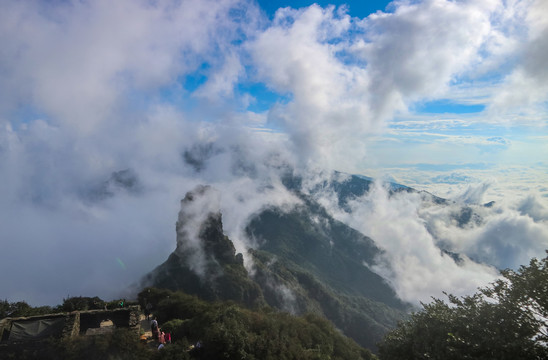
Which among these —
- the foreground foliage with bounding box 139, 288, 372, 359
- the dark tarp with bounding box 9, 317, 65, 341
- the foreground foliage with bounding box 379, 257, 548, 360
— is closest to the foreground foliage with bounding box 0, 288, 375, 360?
the foreground foliage with bounding box 139, 288, 372, 359

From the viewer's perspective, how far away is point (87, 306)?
5012 cm

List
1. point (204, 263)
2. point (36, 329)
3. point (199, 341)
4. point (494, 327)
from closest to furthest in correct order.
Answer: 1. point (494, 327)
2. point (36, 329)
3. point (199, 341)
4. point (204, 263)

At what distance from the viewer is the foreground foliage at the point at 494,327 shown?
2060 centimetres

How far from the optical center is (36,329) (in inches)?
1214

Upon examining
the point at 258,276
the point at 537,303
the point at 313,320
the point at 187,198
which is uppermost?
the point at 187,198

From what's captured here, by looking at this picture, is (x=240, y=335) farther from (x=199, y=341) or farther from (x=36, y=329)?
(x=36, y=329)

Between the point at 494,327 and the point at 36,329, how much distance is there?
41567 mm

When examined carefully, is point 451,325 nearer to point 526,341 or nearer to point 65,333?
point 526,341

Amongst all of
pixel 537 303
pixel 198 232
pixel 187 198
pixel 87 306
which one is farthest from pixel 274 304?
pixel 537 303

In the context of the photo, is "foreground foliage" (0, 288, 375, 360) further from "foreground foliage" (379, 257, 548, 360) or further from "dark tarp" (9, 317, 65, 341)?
"foreground foliage" (379, 257, 548, 360)

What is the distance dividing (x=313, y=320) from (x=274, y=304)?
11321 cm

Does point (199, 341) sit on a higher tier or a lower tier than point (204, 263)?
higher

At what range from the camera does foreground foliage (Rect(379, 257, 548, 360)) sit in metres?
20.6

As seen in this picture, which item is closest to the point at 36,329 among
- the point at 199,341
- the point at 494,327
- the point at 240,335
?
the point at 199,341
